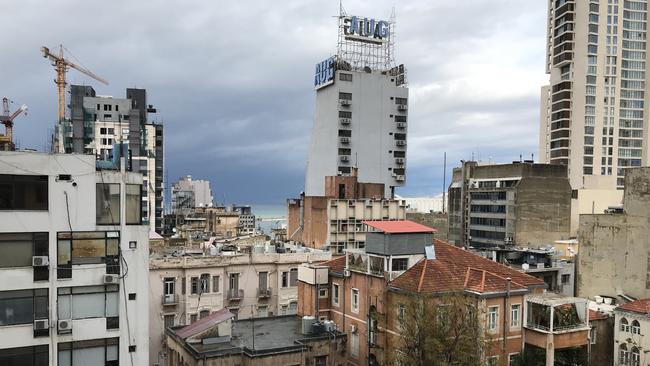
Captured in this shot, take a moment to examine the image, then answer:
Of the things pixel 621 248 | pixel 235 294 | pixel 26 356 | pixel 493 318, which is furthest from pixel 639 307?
pixel 26 356

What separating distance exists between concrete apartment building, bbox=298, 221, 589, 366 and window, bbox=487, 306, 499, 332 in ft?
0.20

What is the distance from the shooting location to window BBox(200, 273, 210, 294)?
44972 millimetres

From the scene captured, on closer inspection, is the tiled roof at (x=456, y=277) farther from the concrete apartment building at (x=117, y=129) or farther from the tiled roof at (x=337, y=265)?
the concrete apartment building at (x=117, y=129)

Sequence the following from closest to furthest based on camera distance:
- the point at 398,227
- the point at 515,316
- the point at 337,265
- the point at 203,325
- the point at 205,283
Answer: the point at 515,316 < the point at 203,325 < the point at 398,227 < the point at 337,265 < the point at 205,283

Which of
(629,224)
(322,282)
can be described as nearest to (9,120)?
(322,282)

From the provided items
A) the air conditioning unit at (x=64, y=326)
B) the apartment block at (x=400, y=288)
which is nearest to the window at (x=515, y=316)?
the apartment block at (x=400, y=288)

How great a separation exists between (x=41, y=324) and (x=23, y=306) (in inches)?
42.1

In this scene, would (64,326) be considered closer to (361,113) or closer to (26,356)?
(26,356)

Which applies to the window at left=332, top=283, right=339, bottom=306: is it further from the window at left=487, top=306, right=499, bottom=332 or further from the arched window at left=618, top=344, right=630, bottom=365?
the arched window at left=618, top=344, right=630, bottom=365

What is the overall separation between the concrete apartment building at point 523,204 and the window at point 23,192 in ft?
245

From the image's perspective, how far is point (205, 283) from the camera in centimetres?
4516

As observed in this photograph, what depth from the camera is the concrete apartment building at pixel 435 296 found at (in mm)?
33844

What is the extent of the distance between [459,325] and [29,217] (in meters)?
22.4

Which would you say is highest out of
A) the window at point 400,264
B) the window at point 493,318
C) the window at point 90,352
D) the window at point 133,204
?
the window at point 133,204
